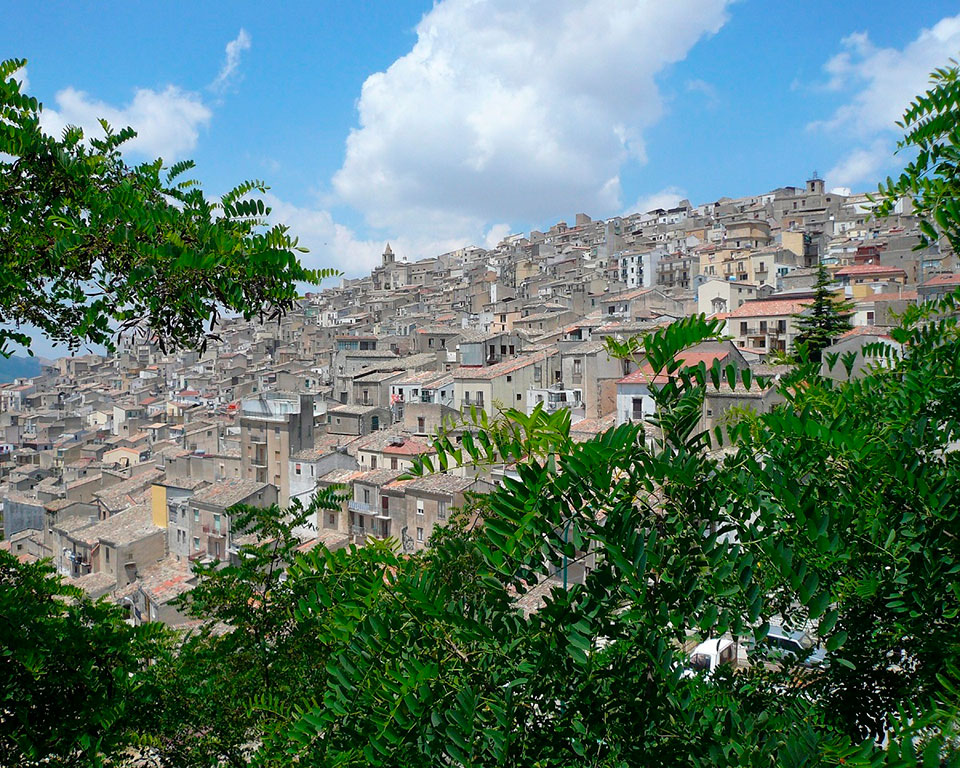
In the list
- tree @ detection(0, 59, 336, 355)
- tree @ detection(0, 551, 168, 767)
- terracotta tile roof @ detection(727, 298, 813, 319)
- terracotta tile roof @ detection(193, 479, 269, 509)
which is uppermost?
terracotta tile roof @ detection(727, 298, 813, 319)

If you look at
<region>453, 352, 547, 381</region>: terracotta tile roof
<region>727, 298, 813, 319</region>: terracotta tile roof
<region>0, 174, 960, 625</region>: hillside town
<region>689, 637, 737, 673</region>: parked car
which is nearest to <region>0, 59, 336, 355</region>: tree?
<region>689, 637, 737, 673</region>: parked car

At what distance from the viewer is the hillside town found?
1356 inches

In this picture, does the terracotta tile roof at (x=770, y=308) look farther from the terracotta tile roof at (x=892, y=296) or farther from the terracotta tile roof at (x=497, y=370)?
the terracotta tile roof at (x=497, y=370)

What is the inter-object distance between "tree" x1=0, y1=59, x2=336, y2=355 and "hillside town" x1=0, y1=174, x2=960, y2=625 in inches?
285

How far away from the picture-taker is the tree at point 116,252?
14.4 ft

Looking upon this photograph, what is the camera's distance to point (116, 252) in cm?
450

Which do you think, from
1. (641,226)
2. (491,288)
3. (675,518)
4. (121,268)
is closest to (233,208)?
(121,268)

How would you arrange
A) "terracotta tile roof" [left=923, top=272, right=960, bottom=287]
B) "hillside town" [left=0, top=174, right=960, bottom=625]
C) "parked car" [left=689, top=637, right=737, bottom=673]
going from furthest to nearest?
"terracotta tile roof" [left=923, top=272, right=960, bottom=287] → "hillside town" [left=0, top=174, right=960, bottom=625] → "parked car" [left=689, top=637, right=737, bottom=673]

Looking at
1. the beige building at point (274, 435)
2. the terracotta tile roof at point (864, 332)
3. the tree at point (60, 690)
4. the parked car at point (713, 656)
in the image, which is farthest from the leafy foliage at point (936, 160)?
the beige building at point (274, 435)

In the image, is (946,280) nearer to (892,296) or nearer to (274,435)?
(892,296)

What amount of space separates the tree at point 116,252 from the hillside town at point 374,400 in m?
7.24

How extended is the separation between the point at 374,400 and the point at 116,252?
144ft

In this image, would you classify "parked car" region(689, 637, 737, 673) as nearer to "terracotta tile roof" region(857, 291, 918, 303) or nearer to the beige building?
the beige building

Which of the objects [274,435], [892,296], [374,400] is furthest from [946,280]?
[274,435]
